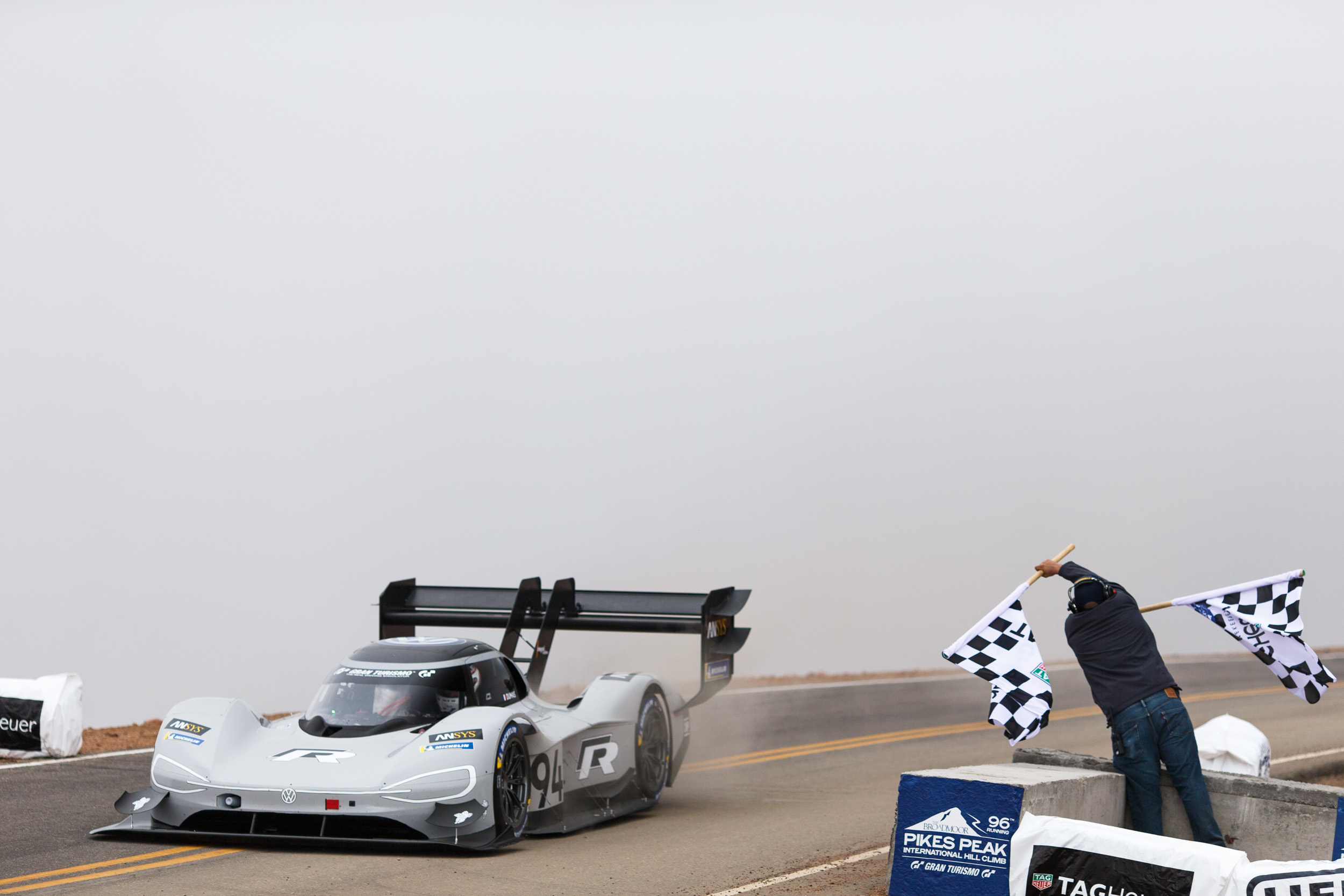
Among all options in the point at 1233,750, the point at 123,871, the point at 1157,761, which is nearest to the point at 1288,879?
the point at 1157,761

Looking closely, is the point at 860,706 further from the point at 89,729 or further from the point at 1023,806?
the point at 1023,806

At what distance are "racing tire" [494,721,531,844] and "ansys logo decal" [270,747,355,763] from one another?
3.09 ft

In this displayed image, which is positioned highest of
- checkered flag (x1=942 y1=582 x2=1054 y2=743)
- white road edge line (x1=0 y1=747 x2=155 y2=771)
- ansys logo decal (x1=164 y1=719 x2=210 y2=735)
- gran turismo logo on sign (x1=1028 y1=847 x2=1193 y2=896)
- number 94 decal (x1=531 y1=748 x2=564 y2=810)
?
checkered flag (x1=942 y1=582 x2=1054 y2=743)

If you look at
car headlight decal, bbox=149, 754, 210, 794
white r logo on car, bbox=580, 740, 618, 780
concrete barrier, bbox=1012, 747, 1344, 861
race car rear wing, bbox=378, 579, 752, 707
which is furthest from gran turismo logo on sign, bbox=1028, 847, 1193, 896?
Result: race car rear wing, bbox=378, 579, 752, 707

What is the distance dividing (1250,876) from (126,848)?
6.42m

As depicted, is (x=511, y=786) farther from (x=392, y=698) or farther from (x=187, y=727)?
(x=187, y=727)

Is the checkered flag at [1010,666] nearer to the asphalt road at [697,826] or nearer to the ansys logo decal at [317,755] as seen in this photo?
the asphalt road at [697,826]

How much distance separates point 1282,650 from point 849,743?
795 centimetres

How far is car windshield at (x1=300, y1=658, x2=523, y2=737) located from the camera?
30.4ft

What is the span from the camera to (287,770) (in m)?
8.52

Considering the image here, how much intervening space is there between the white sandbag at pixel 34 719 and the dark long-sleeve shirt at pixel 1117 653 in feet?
29.6

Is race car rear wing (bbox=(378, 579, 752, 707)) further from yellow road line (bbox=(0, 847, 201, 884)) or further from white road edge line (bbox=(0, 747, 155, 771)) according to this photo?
yellow road line (bbox=(0, 847, 201, 884))

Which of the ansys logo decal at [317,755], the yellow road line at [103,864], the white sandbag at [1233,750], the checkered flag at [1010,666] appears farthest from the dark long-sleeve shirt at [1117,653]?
the yellow road line at [103,864]

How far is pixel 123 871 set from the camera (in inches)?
306
